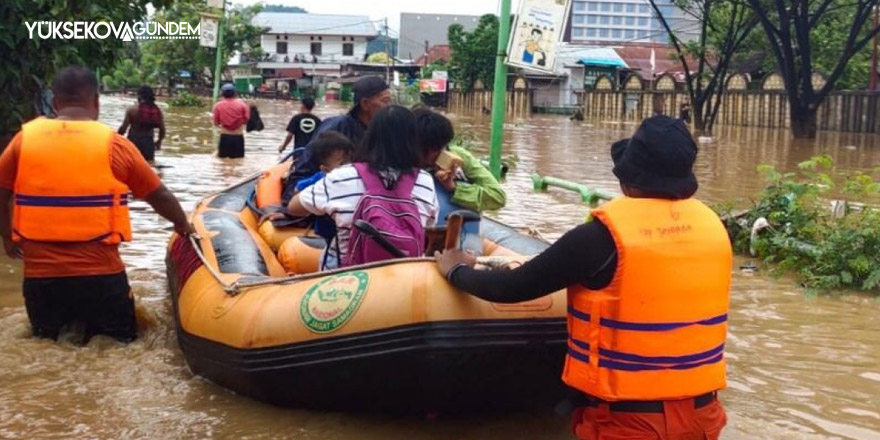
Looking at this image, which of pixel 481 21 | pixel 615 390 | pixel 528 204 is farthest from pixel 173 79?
pixel 615 390

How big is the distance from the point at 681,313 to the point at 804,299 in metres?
4.48

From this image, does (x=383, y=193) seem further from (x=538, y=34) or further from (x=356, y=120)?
(x=538, y=34)

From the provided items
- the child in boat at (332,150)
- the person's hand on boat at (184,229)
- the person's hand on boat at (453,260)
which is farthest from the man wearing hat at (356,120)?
the person's hand on boat at (453,260)

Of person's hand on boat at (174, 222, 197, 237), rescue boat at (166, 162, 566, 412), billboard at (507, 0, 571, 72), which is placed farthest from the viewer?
billboard at (507, 0, 571, 72)

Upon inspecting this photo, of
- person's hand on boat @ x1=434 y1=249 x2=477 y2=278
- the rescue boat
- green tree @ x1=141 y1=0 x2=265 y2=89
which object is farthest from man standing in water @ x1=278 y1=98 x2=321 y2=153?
green tree @ x1=141 y1=0 x2=265 y2=89

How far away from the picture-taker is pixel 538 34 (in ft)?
29.9

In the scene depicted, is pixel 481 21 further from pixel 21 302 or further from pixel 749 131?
pixel 21 302

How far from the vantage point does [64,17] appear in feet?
25.0

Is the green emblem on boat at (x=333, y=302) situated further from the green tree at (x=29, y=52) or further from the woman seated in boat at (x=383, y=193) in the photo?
the green tree at (x=29, y=52)

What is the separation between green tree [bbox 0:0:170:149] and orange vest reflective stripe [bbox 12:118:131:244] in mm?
2830

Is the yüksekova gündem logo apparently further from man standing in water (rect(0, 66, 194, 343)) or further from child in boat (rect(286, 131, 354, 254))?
child in boat (rect(286, 131, 354, 254))

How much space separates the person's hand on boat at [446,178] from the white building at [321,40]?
68.7 m

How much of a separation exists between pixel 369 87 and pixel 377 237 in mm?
1844

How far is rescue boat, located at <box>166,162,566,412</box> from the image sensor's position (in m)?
3.83
